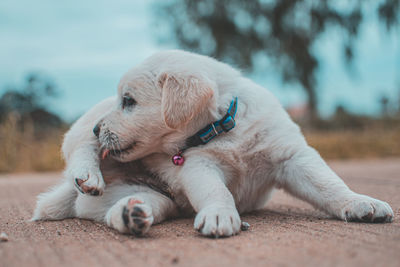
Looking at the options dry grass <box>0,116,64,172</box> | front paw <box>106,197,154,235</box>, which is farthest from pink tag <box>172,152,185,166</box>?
dry grass <box>0,116,64,172</box>

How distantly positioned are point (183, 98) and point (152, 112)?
0.29 m

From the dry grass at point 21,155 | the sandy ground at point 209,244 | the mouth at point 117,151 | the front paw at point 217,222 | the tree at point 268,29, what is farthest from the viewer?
the tree at point 268,29

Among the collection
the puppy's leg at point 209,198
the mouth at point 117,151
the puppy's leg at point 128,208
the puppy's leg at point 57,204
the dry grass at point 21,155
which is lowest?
the dry grass at point 21,155

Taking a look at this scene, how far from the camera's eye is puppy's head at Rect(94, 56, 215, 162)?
240 centimetres

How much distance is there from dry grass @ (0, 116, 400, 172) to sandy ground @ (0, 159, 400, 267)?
489cm

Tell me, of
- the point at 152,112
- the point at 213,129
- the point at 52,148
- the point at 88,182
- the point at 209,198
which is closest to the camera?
the point at 209,198

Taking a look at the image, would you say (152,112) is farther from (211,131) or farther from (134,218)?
(134,218)

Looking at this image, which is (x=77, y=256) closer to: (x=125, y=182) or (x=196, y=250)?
(x=196, y=250)

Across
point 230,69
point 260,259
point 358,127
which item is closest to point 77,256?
point 260,259

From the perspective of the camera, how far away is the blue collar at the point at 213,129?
8.10ft

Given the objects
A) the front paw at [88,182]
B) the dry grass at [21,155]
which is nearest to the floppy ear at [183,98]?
the front paw at [88,182]

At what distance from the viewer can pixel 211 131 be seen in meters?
2.48

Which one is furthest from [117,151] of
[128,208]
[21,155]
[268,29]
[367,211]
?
[268,29]

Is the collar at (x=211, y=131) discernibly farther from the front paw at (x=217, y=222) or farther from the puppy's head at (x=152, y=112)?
the front paw at (x=217, y=222)
